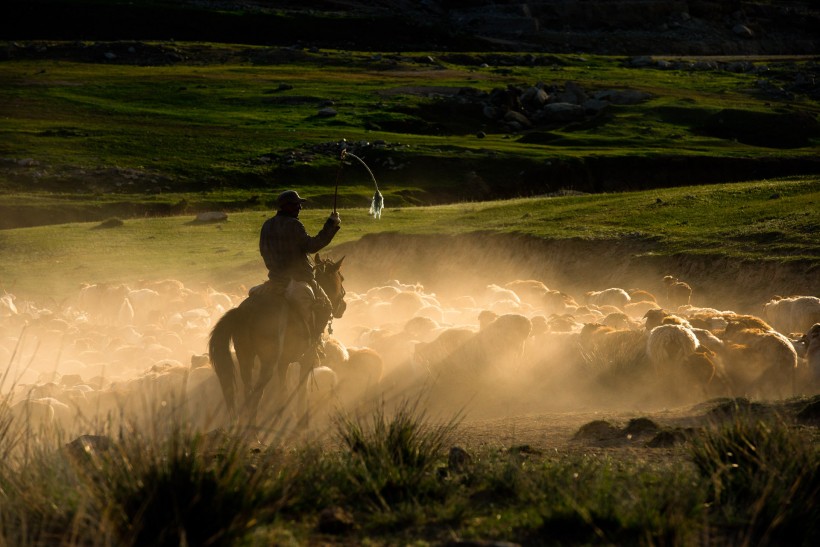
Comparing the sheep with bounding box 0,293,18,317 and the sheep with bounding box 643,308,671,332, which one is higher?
the sheep with bounding box 643,308,671,332

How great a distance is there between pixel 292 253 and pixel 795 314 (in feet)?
28.5

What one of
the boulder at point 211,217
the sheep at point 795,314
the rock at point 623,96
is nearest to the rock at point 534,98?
the rock at point 623,96

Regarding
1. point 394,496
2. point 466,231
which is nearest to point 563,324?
point 394,496

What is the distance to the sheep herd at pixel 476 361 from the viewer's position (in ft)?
41.5

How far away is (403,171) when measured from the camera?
49.6m

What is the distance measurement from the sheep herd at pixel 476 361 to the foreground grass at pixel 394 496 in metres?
3.46

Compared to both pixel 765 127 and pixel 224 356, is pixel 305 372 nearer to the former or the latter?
pixel 224 356

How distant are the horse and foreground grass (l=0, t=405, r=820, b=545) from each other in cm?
457

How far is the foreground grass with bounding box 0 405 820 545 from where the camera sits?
555cm

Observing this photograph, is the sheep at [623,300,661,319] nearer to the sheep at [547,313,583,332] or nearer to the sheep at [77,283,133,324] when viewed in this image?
the sheep at [547,313,583,332]

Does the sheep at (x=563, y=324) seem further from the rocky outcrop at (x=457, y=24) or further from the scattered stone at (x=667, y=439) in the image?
the rocky outcrop at (x=457, y=24)

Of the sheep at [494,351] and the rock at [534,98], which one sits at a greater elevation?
the rock at [534,98]

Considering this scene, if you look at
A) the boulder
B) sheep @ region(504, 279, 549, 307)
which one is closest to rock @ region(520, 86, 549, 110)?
the boulder

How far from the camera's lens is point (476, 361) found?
Result: 14.4 m
